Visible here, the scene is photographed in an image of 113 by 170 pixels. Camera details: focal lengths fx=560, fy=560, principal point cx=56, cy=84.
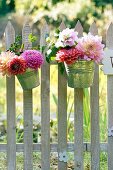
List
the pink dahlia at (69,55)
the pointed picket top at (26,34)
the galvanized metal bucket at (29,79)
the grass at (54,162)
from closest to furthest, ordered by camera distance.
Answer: the pink dahlia at (69,55)
the galvanized metal bucket at (29,79)
the pointed picket top at (26,34)
the grass at (54,162)

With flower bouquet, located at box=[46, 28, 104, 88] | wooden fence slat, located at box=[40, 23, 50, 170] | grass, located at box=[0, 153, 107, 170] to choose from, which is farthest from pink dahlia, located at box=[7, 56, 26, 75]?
grass, located at box=[0, 153, 107, 170]

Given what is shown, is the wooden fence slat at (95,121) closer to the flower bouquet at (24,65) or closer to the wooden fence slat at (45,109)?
the wooden fence slat at (45,109)

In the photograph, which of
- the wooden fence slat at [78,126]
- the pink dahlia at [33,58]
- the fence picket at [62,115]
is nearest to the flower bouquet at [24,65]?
the pink dahlia at [33,58]

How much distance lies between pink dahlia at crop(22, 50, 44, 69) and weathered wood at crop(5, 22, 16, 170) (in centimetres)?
33

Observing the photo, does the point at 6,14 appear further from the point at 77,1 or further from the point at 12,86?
the point at 12,86

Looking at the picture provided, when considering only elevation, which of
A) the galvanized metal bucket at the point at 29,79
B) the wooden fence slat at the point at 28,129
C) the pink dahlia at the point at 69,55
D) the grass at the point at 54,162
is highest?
the pink dahlia at the point at 69,55

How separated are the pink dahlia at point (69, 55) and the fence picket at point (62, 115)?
0.34 meters

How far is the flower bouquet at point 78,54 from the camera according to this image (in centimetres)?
412

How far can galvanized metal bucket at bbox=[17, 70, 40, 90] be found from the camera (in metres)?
4.21

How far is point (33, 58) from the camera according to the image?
13.7 ft

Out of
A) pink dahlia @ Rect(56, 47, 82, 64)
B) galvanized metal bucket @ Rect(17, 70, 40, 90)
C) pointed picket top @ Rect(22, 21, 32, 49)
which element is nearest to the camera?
pink dahlia @ Rect(56, 47, 82, 64)

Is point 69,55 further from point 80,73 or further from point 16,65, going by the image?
point 16,65

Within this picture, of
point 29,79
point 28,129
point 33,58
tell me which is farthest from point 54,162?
point 33,58

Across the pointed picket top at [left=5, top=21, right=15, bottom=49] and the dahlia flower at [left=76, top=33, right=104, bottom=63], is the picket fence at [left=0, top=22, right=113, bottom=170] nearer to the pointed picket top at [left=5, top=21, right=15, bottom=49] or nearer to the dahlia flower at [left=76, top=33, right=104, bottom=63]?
the pointed picket top at [left=5, top=21, right=15, bottom=49]
